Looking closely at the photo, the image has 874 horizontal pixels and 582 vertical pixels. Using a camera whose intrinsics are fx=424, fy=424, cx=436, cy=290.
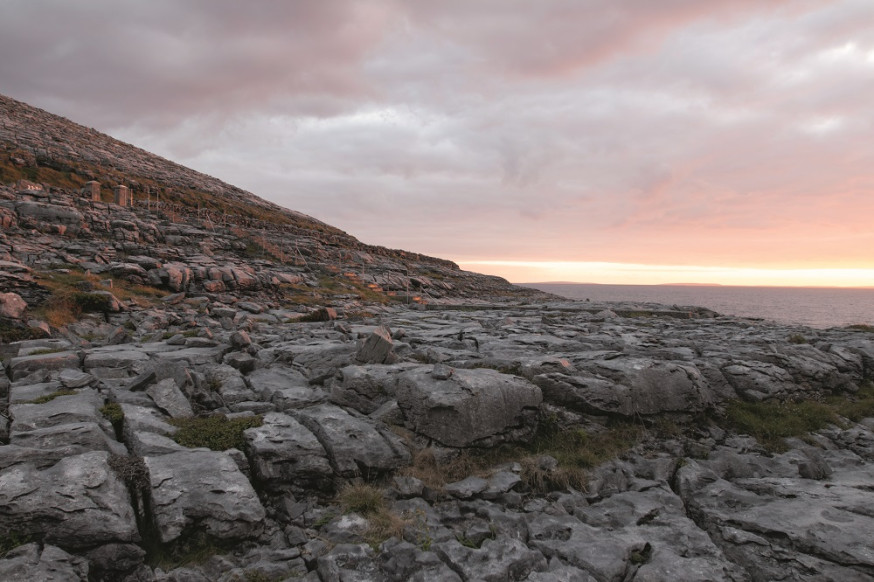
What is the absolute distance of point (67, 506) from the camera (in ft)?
21.5

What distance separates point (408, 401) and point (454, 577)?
5014mm

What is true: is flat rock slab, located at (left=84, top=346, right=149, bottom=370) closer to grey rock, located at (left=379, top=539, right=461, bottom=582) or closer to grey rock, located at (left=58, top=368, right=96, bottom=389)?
grey rock, located at (left=58, top=368, right=96, bottom=389)

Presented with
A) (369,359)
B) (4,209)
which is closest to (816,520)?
(369,359)

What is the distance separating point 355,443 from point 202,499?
3366mm

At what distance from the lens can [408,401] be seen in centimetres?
1134

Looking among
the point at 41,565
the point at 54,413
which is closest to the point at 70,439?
the point at 54,413

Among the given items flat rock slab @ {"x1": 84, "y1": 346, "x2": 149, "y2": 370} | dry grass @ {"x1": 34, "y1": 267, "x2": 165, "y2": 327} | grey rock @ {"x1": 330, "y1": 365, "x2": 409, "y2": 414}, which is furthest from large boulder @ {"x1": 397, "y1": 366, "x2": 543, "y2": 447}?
dry grass @ {"x1": 34, "y1": 267, "x2": 165, "y2": 327}

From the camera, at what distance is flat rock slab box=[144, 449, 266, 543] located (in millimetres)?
7012

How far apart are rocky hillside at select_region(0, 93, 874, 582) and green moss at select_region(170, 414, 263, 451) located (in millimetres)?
62

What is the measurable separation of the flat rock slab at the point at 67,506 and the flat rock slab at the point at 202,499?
464mm

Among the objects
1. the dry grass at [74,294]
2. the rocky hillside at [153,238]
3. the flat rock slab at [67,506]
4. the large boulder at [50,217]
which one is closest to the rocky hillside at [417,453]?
the flat rock slab at [67,506]

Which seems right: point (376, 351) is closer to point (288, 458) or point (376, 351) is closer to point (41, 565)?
point (288, 458)

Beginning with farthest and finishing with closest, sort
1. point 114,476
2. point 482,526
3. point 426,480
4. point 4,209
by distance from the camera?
1. point 4,209
2. point 426,480
3. point 482,526
4. point 114,476

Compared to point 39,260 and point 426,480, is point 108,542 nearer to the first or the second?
point 426,480
